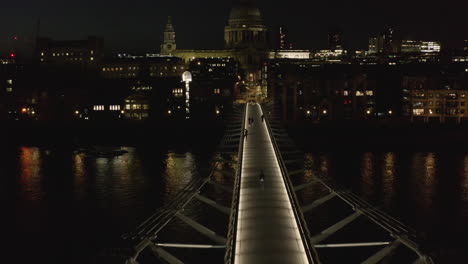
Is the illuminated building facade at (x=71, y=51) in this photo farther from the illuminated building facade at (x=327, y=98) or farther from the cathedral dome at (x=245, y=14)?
the illuminated building facade at (x=327, y=98)

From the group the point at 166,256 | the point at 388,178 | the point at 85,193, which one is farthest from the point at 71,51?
the point at 166,256

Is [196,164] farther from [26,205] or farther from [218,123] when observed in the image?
[218,123]

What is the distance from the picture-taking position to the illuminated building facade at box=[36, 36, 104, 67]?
81500mm

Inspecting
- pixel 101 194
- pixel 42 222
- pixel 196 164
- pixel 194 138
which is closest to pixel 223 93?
pixel 194 138

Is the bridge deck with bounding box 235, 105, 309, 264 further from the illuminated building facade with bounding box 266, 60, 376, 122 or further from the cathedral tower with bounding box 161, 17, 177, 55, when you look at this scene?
the cathedral tower with bounding box 161, 17, 177, 55

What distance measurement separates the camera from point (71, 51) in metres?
82.4

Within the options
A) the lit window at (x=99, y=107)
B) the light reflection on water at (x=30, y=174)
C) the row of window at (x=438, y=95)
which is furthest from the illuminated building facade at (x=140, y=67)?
the light reflection on water at (x=30, y=174)

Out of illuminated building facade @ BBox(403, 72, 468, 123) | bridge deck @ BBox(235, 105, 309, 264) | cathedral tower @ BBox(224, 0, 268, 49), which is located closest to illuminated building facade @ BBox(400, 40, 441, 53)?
cathedral tower @ BBox(224, 0, 268, 49)

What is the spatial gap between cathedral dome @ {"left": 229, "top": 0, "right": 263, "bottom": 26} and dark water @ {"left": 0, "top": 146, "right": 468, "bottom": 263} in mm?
53737

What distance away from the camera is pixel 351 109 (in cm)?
4784

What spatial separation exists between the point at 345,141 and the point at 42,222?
23.8 metres

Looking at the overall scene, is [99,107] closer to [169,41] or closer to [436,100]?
[436,100]

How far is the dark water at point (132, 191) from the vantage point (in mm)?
15613

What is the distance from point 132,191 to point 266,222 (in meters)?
12.2
